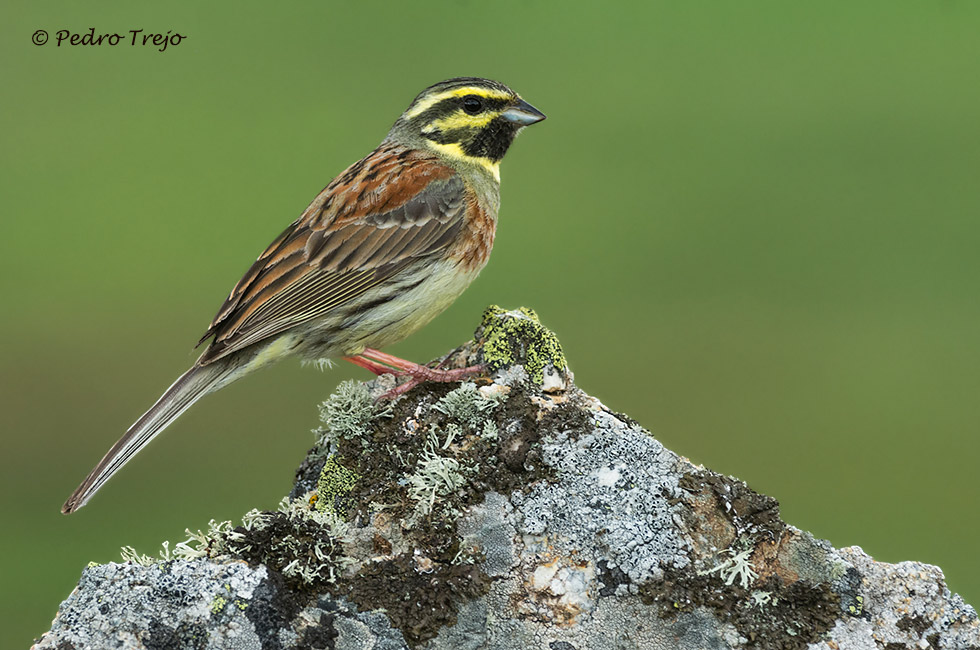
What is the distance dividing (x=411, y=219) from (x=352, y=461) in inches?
78.3

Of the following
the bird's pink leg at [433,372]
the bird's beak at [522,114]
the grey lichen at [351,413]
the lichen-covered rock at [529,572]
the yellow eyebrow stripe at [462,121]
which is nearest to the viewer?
the lichen-covered rock at [529,572]

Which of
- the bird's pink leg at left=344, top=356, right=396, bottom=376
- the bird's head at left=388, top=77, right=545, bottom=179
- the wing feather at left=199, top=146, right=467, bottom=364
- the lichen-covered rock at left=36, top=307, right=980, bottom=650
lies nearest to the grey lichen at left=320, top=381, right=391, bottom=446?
the lichen-covered rock at left=36, top=307, right=980, bottom=650

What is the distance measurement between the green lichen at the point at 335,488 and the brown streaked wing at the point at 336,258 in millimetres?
1273

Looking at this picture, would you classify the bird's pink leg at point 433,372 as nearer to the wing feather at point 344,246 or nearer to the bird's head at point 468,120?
the wing feather at point 344,246

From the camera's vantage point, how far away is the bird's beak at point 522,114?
20.4 feet

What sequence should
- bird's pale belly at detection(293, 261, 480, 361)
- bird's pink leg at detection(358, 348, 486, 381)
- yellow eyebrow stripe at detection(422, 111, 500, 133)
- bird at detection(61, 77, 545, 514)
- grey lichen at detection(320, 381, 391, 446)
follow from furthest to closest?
yellow eyebrow stripe at detection(422, 111, 500, 133)
bird's pale belly at detection(293, 261, 480, 361)
bird at detection(61, 77, 545, 514)
bird's pink leg at detection(358, 348, 486, 381)
grey lichen at detection(320, 381, 391, 446)

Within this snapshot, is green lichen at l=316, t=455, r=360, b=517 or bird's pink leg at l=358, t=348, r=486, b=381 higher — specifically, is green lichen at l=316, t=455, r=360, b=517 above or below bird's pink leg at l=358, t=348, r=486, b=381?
below

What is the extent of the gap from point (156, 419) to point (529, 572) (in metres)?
2.27

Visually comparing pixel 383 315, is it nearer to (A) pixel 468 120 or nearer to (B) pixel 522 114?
(A) pixel 468 120

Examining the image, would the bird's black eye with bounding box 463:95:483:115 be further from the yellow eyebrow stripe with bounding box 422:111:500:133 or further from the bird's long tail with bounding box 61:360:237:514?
the bird's long tail with bounding box 61:360:237:514

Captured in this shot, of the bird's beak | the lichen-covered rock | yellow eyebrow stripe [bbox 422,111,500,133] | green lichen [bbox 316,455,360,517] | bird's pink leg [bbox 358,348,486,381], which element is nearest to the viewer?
the lichen-covered rock

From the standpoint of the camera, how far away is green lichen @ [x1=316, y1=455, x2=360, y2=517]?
4.18m

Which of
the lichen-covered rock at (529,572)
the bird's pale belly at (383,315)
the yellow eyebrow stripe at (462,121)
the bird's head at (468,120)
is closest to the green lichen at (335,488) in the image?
the lichen-covered rock at (529,572)

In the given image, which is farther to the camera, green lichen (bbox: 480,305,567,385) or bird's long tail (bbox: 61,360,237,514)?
bird's long tail (bbox: 61,360,237,514)
